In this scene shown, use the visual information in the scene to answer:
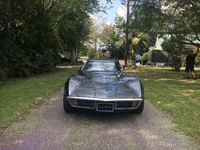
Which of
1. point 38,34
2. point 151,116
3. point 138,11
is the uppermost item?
point 138,11

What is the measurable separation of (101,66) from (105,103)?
89.8 inches

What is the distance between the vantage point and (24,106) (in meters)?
4.66

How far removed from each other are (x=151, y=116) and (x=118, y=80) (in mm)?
1255

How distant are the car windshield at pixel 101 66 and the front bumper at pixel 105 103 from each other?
2028mm

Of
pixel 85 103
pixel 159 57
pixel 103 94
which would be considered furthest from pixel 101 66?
pixel 159 57

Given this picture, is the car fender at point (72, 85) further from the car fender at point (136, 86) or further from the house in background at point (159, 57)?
the house in background at point (159, 57)

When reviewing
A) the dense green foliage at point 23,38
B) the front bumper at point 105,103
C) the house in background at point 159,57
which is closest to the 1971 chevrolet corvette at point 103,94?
the front bumper at point 105,103

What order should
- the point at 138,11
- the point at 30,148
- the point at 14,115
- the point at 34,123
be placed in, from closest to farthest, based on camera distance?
the point at 30,148 < the point at 34,123 < the point at 14,115 < the point at 138,11

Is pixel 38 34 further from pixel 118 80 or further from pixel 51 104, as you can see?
pixel 118 80

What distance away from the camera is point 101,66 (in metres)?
5.53

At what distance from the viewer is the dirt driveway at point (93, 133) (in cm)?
272

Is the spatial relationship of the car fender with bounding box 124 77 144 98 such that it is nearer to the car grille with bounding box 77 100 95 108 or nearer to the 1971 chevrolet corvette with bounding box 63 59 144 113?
the 1971 chevrolet corvette with bounding box 63 59 144 113

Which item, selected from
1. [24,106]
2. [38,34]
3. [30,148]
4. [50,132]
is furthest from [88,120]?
[38,34]

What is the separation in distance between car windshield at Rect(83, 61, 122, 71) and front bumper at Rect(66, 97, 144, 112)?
203 cm
